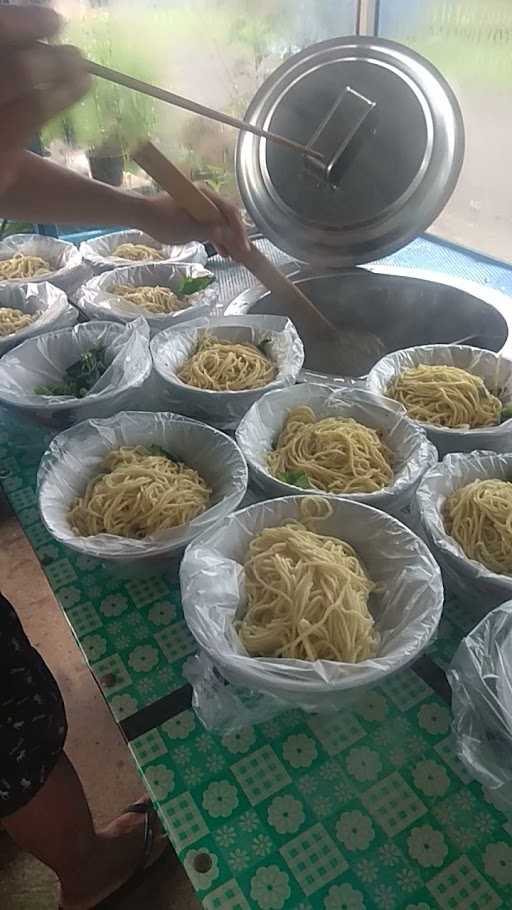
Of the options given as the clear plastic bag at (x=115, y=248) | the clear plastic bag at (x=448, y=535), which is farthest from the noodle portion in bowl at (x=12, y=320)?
the clear plastic bag at (x=448, y=535)

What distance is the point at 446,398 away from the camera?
176 cm

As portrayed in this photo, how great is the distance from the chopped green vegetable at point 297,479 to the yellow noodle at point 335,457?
0.05ft

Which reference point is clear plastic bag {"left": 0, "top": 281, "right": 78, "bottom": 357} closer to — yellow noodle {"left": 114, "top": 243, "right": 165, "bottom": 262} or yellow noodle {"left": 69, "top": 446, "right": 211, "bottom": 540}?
yellow noodle {"left": 114, "top": 243, "right": 165, "bottom": 262}

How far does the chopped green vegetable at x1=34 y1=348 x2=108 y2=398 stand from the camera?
76.3 inches

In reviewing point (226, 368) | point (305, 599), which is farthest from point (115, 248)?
point (305, 599)

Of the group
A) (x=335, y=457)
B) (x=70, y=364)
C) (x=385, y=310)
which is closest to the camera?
(x=335, y=457)

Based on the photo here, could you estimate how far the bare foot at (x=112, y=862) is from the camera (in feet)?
5.78

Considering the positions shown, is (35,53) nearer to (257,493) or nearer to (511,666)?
(257,493)

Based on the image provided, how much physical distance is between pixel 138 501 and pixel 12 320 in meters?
1.24

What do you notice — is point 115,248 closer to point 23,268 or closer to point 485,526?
point 23,268

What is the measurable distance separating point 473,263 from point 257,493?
5.80 feet

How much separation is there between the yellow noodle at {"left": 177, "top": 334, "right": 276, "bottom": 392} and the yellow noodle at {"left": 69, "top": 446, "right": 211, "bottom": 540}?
1.36 ft

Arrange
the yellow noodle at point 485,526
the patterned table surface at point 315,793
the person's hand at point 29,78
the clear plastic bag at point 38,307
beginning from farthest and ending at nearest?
the clear plastic bag at point 38,307 → the yellow noodle at point 485,526 → the person's hand at point 29,78 → the patterned table surface at point 315,793

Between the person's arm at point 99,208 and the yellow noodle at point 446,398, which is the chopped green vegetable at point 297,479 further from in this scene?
the person's arm at point 99,208
